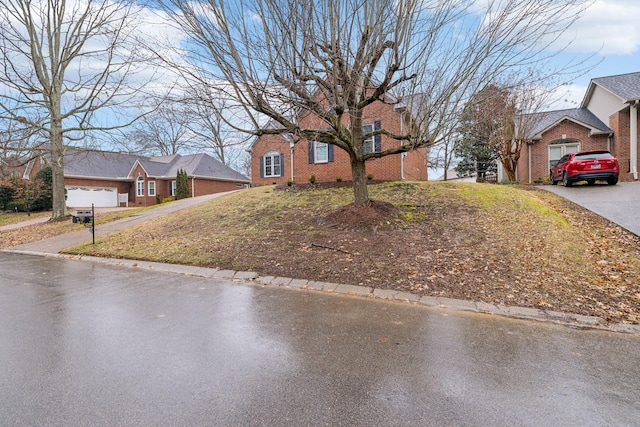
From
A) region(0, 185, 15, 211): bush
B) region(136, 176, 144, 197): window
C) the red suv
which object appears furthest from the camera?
region(136, 176, 144, 197): window

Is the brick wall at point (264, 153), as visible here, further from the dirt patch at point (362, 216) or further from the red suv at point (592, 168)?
the red suv at point (592, 168)

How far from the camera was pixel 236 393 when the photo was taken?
250 centimetres

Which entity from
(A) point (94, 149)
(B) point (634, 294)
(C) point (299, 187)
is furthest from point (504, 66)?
(A) point (94, 149)

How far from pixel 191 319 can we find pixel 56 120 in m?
16.6

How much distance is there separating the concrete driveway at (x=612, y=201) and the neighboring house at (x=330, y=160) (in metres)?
5.69

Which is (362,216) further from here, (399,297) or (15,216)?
(15,216)

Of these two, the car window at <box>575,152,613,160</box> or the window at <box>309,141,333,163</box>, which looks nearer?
the car window at <box>575,152,613,160</box>

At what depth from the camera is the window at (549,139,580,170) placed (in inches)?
782

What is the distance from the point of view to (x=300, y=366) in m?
2.91

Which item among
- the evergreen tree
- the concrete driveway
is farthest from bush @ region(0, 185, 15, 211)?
the concrete driveway

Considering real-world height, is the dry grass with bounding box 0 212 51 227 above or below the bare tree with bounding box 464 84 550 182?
below

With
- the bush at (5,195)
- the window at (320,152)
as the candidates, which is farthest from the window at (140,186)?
the window at (320,152)

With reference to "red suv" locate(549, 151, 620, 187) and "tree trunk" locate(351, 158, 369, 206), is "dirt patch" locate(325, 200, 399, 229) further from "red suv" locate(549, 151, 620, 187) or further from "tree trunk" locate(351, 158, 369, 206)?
"red suv" locate(549, 151, 620, 187)

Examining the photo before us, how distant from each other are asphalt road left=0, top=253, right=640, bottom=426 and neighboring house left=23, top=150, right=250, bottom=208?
89.5ft
